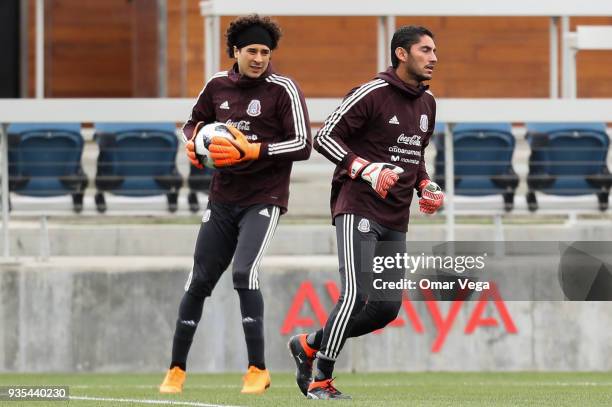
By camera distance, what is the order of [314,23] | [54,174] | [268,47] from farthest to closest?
[314,23]
[54,174]
[268,47]

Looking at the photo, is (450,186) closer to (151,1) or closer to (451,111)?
(451,111)

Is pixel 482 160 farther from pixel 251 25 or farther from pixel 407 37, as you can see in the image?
pixel 407 37

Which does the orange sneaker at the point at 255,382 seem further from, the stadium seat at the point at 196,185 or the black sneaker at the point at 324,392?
the stadium seat at the point at 196,185

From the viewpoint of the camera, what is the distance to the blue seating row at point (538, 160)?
44.7 feet

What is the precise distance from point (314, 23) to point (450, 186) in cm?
978

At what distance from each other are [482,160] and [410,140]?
17.2 feet

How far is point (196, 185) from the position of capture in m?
13.7

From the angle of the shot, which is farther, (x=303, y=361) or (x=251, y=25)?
(x=251, y=25)

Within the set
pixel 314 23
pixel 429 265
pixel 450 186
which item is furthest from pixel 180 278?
pixel 314 23

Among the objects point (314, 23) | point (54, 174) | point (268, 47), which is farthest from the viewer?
point (314, 23)

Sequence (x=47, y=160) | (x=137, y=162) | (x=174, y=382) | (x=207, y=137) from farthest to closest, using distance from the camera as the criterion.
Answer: (x=137, y=162), (x=47, y=160), (x=174, y=382), (x=207, y=137)

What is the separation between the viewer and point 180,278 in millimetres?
11758

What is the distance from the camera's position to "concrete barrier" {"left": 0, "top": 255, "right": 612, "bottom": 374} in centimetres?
1170

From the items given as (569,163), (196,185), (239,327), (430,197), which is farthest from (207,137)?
(569,163)
